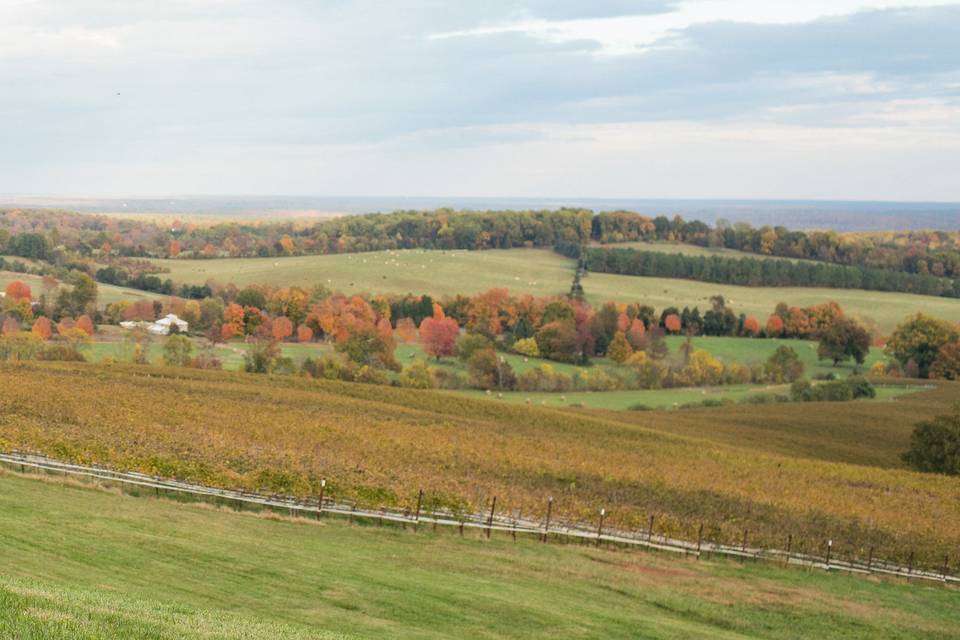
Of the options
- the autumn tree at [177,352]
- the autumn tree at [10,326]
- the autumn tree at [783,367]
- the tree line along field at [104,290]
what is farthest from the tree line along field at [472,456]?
the tree line along field at [104,290]

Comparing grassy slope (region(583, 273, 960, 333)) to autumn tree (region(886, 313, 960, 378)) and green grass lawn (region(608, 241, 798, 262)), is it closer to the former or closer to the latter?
autumn tree (region(886, 313, 960, 378))

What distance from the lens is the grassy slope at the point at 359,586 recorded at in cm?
1584

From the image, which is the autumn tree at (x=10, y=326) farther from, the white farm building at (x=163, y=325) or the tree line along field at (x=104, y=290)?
the tree line along field at (x=104, y=290)

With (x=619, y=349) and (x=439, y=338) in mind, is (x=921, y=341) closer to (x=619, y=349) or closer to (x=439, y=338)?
(x=619, y=349)

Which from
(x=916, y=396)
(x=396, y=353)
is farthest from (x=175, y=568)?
(x=396, y=353)

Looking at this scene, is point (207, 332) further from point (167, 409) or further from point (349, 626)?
point (349, 626)

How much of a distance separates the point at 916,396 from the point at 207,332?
71.4 m

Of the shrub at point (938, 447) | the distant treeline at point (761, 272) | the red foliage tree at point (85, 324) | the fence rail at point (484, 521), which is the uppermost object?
the distant treeline at point (761, 272)

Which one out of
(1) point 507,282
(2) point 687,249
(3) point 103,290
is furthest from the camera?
(2) point 687,249

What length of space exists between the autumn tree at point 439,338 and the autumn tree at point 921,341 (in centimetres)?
4728

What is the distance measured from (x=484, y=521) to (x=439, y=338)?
76.5 metres

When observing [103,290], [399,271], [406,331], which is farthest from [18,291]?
[399,271]

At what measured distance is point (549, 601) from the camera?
24.3 meters

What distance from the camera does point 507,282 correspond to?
156 m
